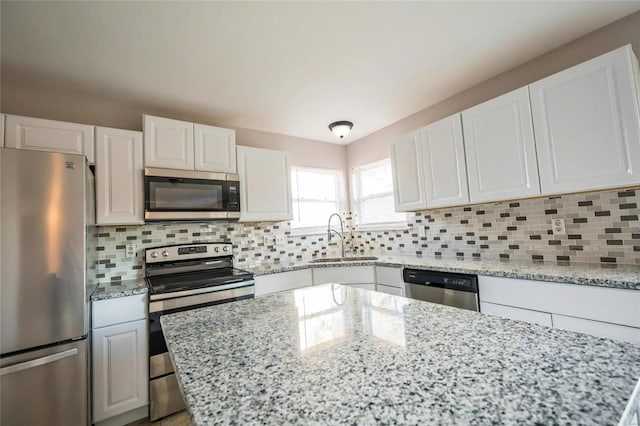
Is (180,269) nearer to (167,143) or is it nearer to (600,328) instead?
(167,143)

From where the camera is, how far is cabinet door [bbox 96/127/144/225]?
2.14 metres

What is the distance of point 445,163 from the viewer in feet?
8.04

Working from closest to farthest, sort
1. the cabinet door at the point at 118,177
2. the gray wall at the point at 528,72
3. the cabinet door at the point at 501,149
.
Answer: the gray wall at the point at 528,72, the cabinet door at the point at 501,149, the cabinet door at the point at 118,177

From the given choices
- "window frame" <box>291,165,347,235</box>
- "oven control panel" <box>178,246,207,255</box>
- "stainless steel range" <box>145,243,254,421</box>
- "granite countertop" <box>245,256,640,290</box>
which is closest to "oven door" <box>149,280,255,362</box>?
"stainless steel range" <box>145,243,254,421</box>

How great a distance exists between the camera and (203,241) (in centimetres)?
278

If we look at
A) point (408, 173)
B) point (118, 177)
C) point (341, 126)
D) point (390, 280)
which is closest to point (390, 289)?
point (390, 280)

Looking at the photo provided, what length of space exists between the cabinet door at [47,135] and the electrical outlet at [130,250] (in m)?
0.73

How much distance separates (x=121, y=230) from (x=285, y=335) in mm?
2222

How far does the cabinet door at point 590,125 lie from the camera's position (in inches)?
61.8

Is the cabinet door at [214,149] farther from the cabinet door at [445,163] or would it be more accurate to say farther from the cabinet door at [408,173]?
the cabinet door at [445,163]

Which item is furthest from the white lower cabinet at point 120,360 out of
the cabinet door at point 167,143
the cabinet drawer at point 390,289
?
the cabinet drawer at point 390,289

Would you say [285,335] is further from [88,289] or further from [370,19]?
[370,19]

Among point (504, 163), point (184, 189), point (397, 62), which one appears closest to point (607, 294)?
point (504, 163)

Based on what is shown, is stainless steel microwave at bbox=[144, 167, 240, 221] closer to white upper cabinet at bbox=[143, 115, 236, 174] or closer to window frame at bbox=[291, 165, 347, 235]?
white upper cabinet at bbox=[143, 115, 236, 174]
